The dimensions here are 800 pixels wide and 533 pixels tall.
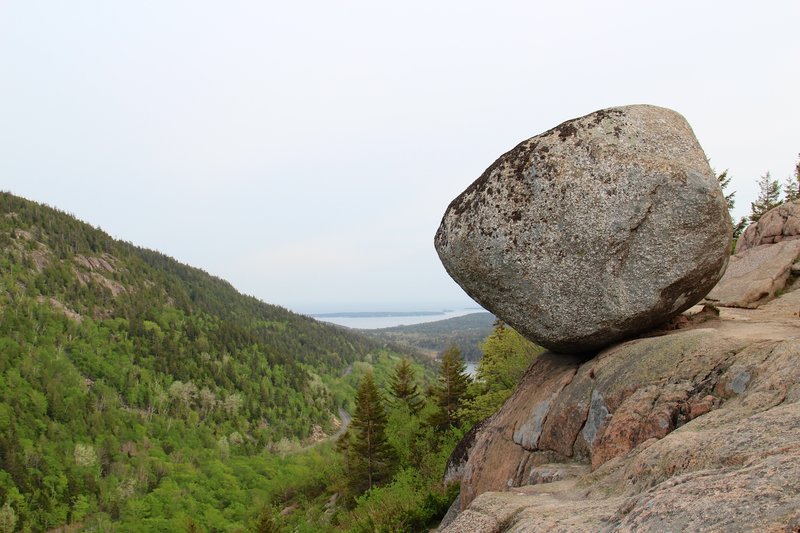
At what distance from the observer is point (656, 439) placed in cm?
870

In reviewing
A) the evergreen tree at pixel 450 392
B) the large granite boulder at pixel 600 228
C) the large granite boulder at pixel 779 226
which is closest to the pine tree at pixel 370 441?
the evergreen tree at pixel 450 392

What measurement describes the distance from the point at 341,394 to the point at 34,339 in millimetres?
79054

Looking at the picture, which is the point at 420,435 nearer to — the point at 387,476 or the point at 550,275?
the point at 387,476

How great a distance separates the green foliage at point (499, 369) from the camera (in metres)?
28.2

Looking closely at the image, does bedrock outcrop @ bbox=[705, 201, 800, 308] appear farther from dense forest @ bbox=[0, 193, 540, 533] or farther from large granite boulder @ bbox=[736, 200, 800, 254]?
dense forest @ bbox=[0, 193, 540, 533]

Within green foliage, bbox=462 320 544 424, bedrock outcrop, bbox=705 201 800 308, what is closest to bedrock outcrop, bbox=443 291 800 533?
bedrock outcrop, bbox=705 201 800 308

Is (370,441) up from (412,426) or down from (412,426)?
up

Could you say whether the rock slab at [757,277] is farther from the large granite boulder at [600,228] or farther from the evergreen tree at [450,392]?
the evergreen tree at [450,392]

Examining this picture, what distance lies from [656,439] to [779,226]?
1611cm

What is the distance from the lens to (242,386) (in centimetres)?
12688

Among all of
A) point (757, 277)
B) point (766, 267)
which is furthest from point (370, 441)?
point (766, 267)

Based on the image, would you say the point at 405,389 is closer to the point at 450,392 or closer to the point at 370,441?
the point at 450,392

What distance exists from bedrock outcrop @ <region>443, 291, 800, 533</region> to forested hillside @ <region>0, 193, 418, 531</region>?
55.9 m

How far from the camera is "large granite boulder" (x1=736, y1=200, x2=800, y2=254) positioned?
19.2m
